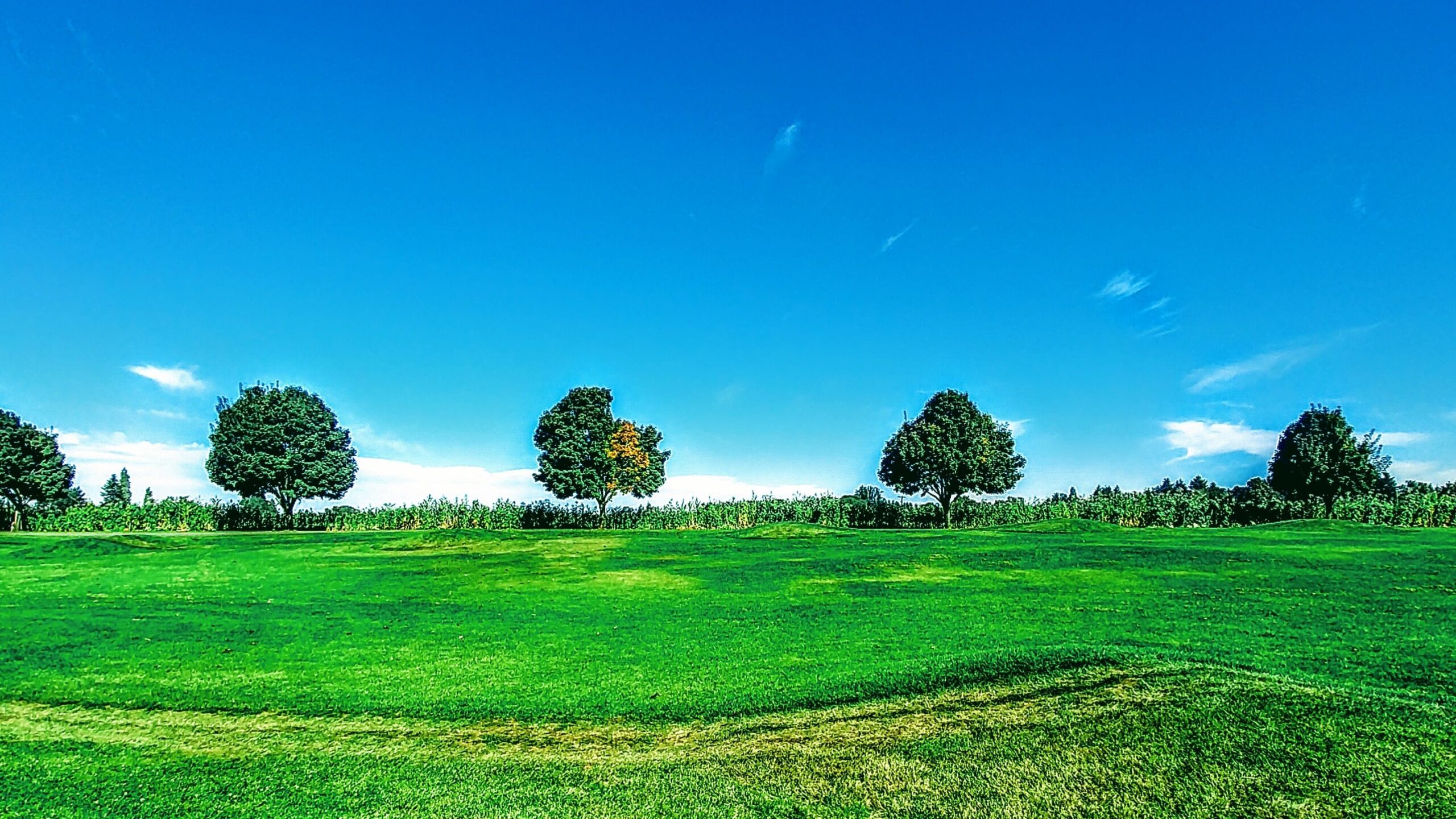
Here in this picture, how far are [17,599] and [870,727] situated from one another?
1657 centimetres

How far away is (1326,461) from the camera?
3812 cm

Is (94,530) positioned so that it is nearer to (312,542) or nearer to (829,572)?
(312,542)

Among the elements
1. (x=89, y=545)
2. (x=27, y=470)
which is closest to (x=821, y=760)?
(x=89, y=545)

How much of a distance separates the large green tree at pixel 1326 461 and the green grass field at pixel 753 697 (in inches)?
1204

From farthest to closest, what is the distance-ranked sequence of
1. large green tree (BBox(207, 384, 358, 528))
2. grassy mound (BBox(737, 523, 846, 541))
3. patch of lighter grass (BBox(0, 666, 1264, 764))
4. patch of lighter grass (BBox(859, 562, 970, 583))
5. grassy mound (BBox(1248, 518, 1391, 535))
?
large green tree (BBox(207, 384, 358, 528)) → grassy mound (BBox(737, 523, 846, 541)) → grassy mound (BBox(1248, 518, 1391, 535)) → patch of lighter grass (BBox(859, 562, 970, 583)) → patch of lighter grass (BBox(0, 666, 1264, 764))

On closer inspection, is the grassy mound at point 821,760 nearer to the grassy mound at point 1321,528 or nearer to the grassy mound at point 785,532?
the grassy mound at point 785,532

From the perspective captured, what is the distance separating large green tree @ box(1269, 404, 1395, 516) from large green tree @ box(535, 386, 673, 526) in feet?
131

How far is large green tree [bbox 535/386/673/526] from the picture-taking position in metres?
47.2

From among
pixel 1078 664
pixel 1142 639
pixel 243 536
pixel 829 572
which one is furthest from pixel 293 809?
pixel 243 536

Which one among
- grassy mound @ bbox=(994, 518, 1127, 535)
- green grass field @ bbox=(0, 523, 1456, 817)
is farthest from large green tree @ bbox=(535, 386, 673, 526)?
green grass field @ bbox=(0, 523, 1456, 817)

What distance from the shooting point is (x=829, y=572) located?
15.5 meters

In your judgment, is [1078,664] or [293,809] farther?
[1078,664]

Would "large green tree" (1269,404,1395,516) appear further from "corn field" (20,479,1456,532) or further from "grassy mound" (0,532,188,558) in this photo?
"grassy mound" (0,532,188,558)

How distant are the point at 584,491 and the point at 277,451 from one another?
19890mm
